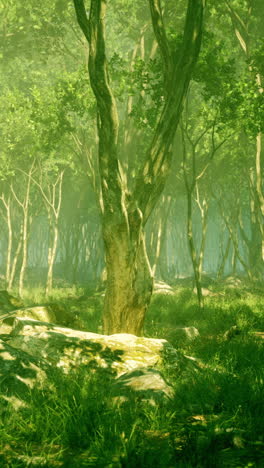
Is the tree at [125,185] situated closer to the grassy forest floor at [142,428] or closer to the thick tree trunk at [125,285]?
the thick tree trunk at [125,285]

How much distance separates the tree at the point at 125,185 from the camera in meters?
7.65

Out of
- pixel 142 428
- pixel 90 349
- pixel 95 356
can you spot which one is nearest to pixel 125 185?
pixel 90 349

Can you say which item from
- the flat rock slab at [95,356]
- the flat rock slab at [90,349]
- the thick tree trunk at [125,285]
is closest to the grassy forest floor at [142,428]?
the flat rock slab at [95,356]

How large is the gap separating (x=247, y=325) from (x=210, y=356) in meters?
3.08

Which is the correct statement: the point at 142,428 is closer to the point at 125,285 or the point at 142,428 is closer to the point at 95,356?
the point at 95,356

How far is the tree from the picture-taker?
7.65 metres

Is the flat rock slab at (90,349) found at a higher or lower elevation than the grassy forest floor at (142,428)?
lower

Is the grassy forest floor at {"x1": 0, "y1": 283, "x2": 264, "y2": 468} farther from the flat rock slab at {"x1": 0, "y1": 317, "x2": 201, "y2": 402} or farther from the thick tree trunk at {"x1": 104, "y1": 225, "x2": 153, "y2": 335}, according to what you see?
the thick tree trunk at {"x1": 104, "y1": 225, "x2": 153, "y2": 335}

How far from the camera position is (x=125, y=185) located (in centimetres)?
814

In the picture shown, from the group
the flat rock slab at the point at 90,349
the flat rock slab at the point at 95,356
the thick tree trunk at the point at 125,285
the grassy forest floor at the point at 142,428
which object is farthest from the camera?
the thick tree trunk at the point at 125,285

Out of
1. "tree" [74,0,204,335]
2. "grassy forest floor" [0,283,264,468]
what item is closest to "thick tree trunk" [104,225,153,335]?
"tree" [74,0,204,335]

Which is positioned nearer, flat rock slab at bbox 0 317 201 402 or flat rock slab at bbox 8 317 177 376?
flat rock slab at bbox 0 317 201 402

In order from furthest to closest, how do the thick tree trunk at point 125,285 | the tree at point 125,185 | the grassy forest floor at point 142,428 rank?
the thick tree trunk at point 125,285
the tree at point 125,185
the grassy forest floor at point 142,428

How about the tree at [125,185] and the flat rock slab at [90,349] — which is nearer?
the flat rock slab at [90,349]
